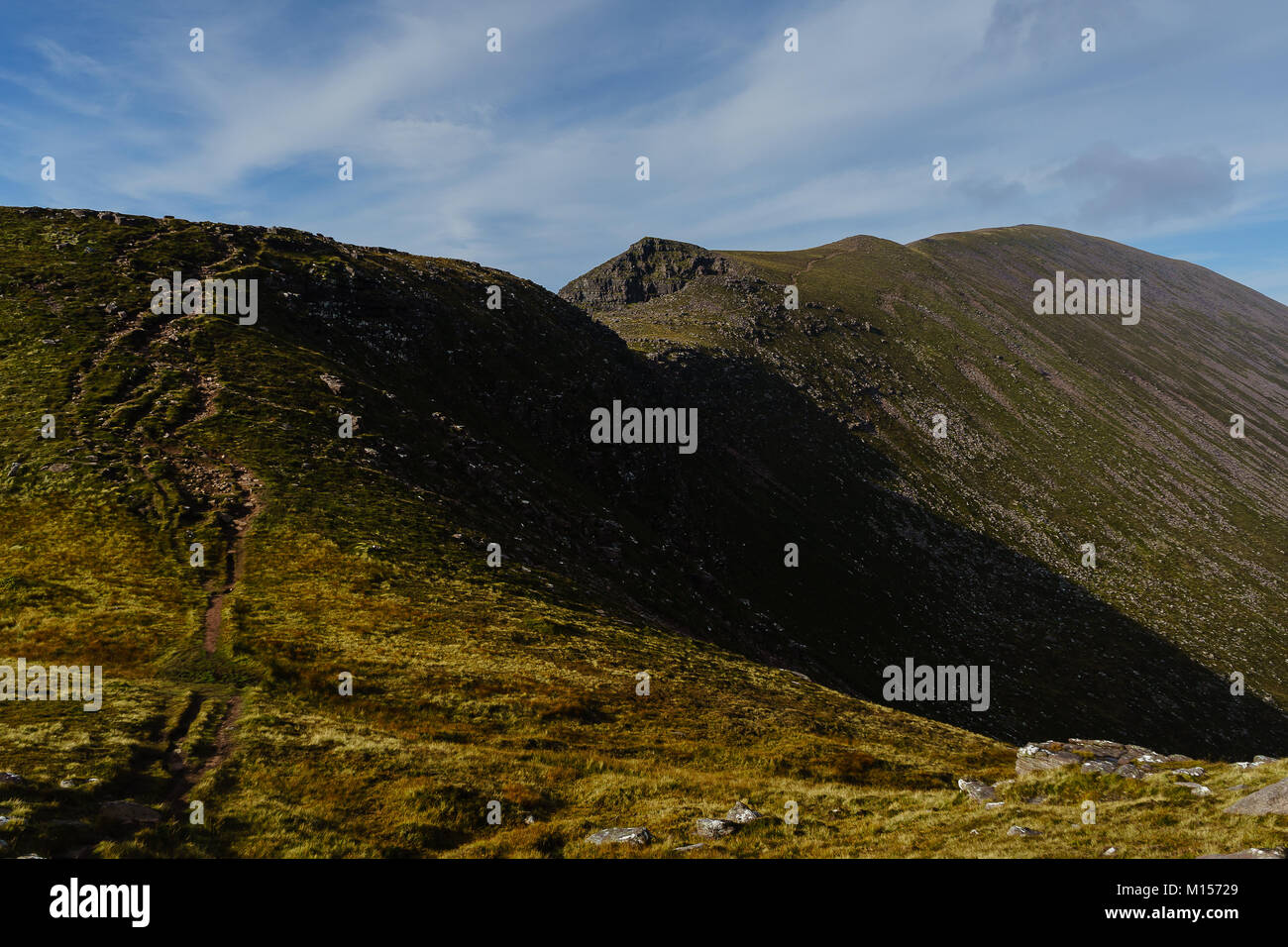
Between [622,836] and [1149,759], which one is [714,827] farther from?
[1149,759]

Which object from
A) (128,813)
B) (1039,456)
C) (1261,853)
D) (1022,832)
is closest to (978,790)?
(1022,832)

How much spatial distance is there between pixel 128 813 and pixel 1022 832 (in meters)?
26.3

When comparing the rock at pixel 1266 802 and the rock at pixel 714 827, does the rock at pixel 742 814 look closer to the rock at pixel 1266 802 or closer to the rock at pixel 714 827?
the rock at pixel 714 827

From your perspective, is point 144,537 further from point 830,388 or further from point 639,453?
point 830,388

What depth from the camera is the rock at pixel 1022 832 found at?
18.2 metres

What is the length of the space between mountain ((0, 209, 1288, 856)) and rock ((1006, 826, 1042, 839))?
4.10ft

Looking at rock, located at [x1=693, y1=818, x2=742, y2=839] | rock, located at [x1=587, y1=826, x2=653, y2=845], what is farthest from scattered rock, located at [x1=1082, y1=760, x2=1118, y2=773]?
rock, located at [x1=587, y1=826, x2=653, y2=845]

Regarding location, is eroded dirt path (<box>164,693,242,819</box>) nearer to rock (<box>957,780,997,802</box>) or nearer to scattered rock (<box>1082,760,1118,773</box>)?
rock (<box>957,780,997,802</box>)

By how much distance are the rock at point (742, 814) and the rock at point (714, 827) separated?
393mm

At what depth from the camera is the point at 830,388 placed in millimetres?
155500

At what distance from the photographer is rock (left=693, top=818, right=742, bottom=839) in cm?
2044

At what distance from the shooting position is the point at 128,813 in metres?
18.1
